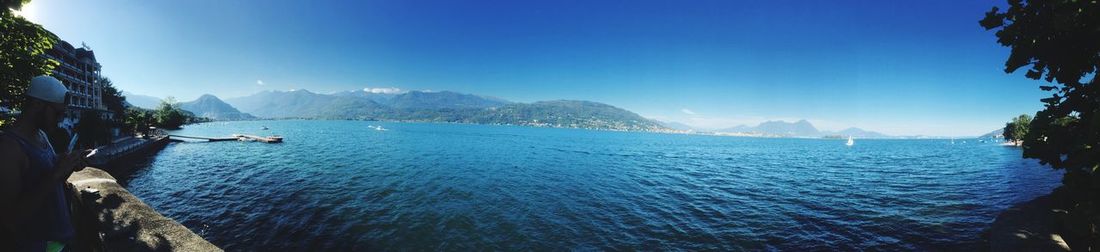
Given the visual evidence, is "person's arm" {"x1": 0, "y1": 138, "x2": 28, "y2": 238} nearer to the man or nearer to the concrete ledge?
the man

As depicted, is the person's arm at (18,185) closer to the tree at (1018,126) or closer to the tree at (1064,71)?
the tree at (1064,71)

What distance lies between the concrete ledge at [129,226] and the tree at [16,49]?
4.08 metres

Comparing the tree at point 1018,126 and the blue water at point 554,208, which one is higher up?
the tree at point 1018,126

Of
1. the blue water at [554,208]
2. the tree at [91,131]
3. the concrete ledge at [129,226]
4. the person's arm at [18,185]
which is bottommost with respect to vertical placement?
the blue water at [554,208]

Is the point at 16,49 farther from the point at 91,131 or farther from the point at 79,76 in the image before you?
the point at 79,76

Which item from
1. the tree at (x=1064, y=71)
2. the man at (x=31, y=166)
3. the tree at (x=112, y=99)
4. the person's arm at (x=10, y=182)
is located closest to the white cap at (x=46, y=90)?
the man at (x=31, y=166)

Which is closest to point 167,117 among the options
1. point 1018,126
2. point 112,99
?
point 112,99

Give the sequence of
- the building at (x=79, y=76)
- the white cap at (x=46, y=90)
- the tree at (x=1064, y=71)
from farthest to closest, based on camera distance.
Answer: the building at (x=79, y=76), the tree at (x=1064, y=71), the white cap at (x=46, y=90)

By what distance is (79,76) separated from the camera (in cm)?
7500

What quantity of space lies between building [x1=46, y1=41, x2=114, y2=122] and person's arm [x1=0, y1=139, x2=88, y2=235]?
98365mm

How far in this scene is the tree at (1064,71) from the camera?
7840 millimetres

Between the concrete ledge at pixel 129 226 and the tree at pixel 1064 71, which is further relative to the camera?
the concrete ledge at pixel 129 226

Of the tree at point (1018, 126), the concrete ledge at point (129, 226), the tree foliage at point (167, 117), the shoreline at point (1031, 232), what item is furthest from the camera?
the tree foliage at point (167, 117)

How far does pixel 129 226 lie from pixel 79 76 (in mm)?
103979
